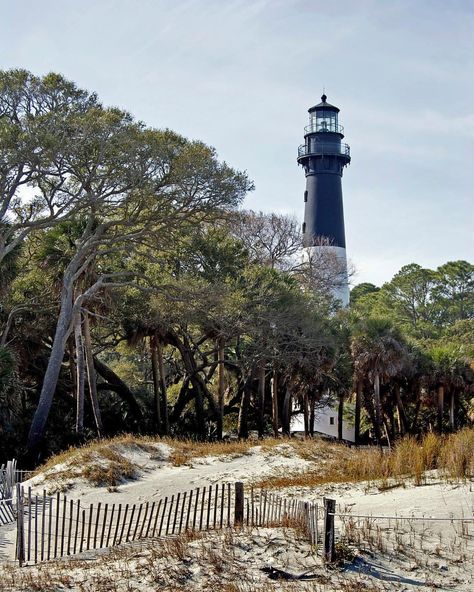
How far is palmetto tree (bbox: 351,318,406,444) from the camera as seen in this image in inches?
1479

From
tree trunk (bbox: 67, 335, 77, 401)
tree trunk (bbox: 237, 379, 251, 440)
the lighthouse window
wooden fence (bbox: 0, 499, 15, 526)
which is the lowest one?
wooden fence (bbox: 0, 499, 15, 526)

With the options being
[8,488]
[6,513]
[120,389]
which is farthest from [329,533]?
[120,389]

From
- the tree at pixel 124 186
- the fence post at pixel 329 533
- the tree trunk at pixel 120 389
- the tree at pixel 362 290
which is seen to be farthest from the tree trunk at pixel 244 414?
the tree at pixel 362 290

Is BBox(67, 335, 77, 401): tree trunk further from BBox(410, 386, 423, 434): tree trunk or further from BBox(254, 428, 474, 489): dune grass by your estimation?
BBox(410, 386, 423, 434): tree trunk

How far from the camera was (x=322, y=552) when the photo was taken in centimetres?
1096

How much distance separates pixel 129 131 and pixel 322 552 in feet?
66.3

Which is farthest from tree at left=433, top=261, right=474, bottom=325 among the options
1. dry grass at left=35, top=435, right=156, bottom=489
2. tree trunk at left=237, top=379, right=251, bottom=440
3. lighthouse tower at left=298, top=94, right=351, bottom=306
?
dry grass at left=35, top=435, right=156, bottom=489

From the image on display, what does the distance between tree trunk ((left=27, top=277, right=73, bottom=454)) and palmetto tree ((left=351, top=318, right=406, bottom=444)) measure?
13.9m

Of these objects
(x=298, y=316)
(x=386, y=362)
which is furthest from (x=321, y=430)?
(x=298, y=316)

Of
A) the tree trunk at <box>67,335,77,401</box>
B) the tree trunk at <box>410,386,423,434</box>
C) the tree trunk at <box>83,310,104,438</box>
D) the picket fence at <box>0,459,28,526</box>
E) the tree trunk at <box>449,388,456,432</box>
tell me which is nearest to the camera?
the picket fence at <box>0,459,28,526</box>

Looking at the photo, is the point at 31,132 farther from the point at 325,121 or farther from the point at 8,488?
the point at 325,121

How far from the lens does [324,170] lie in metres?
60.0

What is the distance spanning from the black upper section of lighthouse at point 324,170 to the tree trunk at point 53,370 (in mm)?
30033

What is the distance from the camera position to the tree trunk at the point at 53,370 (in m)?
28.5
